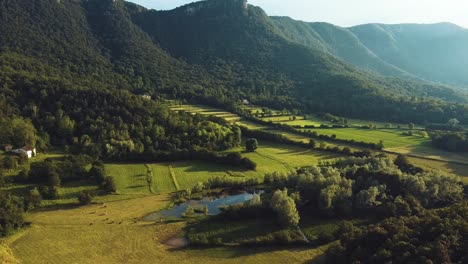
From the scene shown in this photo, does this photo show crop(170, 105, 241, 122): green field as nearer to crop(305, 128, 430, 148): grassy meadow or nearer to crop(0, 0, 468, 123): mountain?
crop(0, 0, 468, 123): mountain

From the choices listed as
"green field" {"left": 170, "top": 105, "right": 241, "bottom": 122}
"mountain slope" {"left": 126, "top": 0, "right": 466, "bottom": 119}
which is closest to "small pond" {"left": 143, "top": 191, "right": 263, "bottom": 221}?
"green field" {"left": 170, "top": 105, "right": 241, "bottom": 122}

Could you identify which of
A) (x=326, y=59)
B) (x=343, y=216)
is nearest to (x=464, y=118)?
(x=326, y=59)

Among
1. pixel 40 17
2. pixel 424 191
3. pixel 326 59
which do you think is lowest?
pixel 424 191

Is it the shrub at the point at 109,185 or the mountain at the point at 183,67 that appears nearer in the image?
the shrub at the point at 109,185

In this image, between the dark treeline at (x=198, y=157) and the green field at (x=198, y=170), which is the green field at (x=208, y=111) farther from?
the dark treeline at (x=198, y=157)

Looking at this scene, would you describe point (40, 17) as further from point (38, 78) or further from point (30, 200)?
point (30, 200)

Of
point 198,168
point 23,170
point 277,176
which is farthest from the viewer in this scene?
point 198,168

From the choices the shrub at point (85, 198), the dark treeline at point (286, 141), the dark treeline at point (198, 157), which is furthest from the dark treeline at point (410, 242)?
the dark treeline at point (286, 141)
